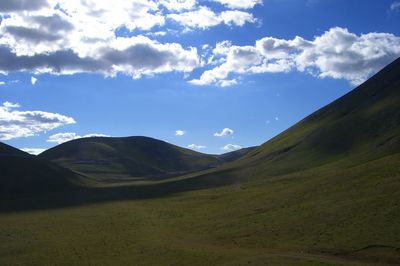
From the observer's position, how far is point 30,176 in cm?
15362

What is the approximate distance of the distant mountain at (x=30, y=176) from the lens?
143 metres

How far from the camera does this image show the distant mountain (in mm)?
142625

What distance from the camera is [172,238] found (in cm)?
5625

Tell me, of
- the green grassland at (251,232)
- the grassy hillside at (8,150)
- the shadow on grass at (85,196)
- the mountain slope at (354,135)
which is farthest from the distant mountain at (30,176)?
the green grassland at (251,232)

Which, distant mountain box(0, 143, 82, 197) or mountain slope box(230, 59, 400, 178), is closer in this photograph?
mountain slope box(230, 59, 400, 178)

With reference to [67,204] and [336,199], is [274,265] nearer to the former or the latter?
[336,199]

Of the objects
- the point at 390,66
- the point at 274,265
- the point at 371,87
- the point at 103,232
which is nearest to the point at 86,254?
the point at 103,232

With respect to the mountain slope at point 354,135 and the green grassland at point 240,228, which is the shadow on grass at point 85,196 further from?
the mountain slope at point 354,135

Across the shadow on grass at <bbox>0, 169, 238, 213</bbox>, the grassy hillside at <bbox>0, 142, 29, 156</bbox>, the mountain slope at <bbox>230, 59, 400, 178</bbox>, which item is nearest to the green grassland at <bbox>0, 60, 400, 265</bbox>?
the shadow on grass at <bbox>0, 169, 238, 213</bbox>

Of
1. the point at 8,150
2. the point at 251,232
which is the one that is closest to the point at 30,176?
the point at 8,150

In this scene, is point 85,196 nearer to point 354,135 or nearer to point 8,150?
point 8,150

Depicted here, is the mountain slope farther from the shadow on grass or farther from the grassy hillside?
the grassy hillside

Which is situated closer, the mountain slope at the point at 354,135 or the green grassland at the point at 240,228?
the green grassland at the point at 240,228

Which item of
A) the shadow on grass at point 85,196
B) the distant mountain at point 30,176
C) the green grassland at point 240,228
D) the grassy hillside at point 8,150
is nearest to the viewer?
the green grassland at point 240,228
